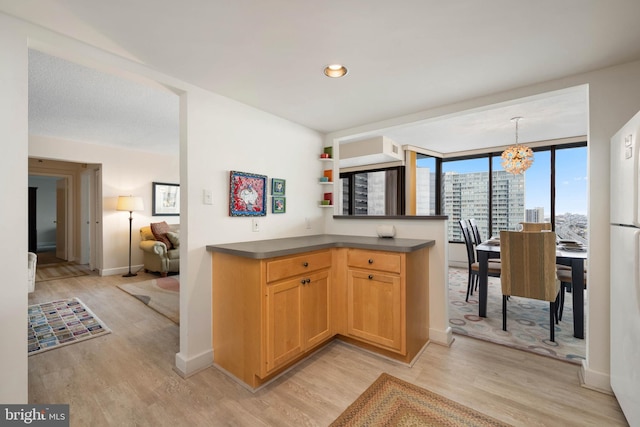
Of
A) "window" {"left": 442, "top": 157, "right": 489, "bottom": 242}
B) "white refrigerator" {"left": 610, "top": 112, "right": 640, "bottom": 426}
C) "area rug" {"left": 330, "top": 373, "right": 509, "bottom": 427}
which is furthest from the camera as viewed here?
"window" {"left": 442, "top": 157, "right": 489, "bottom": 242}

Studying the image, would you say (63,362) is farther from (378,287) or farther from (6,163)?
(378,287)

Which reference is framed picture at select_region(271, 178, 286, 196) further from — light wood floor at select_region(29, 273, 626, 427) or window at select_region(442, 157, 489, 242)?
window at select_region(442, 157, 489, 242)

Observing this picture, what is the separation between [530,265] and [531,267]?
0.02 m

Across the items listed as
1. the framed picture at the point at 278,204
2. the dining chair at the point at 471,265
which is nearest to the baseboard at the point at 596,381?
the dining chair at the point at 471,265

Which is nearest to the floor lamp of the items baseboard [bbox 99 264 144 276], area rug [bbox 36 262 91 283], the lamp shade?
the lamp shade

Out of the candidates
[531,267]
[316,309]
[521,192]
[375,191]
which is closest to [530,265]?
[531,267]

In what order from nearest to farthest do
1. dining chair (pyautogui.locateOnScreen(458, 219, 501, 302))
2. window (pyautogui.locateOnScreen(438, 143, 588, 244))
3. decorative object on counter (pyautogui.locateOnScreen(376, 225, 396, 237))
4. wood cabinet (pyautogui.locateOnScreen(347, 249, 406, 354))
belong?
wood cabinet (pyautogui.locateOnScreen(347, 249, 406, 354)), decorative object on counter (pyautogui.locateOnScreen(376, 225, 396, 237)), dining chair (pyautogui.locateOnScreen(458, 219, 501, 302)), window (pyautogui.locateOnScreen(438, 143, 588, 244))

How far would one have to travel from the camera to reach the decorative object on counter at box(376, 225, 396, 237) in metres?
2.74

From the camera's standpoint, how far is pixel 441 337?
2.54 metres

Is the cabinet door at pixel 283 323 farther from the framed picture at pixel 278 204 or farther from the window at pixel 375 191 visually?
the window at pixel 375 191

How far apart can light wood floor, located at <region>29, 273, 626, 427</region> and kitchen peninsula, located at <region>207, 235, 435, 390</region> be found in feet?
0.46

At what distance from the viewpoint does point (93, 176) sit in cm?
568

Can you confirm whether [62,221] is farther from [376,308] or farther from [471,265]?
[471,265]

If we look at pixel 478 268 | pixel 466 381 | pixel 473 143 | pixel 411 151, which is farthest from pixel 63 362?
pixel 473 143
